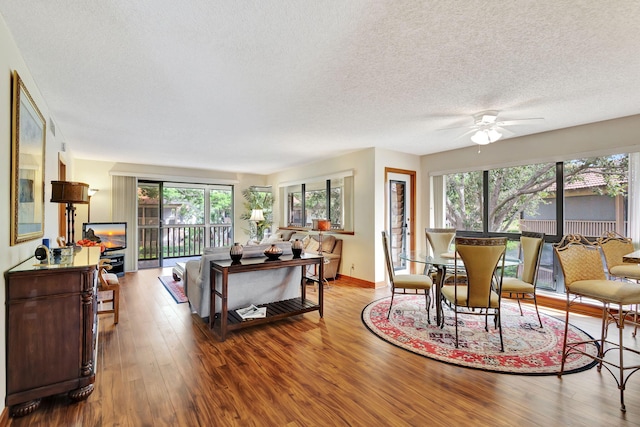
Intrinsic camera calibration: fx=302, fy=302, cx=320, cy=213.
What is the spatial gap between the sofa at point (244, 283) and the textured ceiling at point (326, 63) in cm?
163

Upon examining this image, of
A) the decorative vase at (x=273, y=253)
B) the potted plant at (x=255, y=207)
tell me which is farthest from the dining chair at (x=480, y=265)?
the potted plant at (x=255, y=207)

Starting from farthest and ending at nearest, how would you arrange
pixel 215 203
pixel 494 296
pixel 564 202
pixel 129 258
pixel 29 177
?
pixel 215 203
pixel 129 258
pixel 564 202
pixel 494 296
pixel 29 177

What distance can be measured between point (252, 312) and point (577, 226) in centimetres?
438

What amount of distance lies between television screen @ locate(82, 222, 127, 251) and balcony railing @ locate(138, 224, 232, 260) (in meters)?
0.87

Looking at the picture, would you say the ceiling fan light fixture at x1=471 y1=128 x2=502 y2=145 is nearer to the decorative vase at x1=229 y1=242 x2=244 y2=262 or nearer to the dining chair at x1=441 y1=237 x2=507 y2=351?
the dining chair at x1=441 y1=237 x2=507 y2=351

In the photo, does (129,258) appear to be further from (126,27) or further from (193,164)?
(126,27)

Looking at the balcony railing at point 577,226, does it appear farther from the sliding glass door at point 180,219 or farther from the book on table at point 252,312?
the sliding glass door at point 180,219

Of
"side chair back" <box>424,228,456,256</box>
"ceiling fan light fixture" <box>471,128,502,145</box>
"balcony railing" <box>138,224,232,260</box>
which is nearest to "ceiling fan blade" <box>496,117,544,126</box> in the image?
"ceiling fan light fixture" <box>471,128,502,145</box>

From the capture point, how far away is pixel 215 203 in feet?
26.4

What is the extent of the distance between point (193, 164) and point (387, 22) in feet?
20.1

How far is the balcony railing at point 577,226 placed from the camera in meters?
3.82

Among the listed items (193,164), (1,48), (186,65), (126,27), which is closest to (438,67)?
(186,65)

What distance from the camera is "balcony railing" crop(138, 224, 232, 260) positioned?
7156 millimetres

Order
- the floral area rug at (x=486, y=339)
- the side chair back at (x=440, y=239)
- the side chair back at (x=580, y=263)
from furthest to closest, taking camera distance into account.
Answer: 1. the side chair back at (x=440, y=239)
2. the floral area rug at (x=486, y=339)
3. the side chair back at (x=580, y=263)
